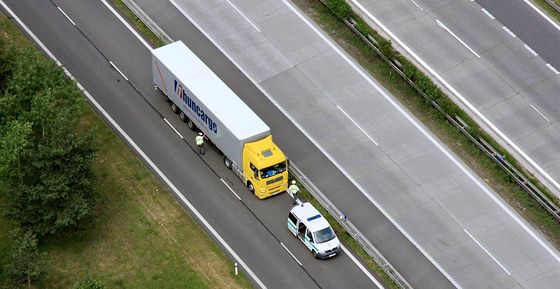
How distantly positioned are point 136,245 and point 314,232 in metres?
11.1

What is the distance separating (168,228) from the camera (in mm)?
73375

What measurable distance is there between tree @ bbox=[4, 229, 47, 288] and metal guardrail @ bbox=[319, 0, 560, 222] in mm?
29253

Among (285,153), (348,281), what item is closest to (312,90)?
(285,153)

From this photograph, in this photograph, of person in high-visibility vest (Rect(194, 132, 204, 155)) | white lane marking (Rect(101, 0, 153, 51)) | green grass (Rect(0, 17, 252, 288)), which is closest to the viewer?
green grass (Rect(0, 17, 252, 288))

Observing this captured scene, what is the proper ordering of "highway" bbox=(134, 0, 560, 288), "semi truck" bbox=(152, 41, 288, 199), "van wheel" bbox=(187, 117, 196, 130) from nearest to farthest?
1. "highway" bbox=(134, 0, 560, 288)
2. "semi truck" bbox=(152, 41, 288, 199)
3. "van wheel" bbox=(187, 117, 196, 130)

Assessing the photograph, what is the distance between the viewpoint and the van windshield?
7131 cm

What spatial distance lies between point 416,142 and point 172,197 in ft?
56.1

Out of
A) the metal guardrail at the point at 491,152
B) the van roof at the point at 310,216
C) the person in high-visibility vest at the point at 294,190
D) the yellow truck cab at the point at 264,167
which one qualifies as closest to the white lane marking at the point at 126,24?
the yellow truck cab at the point at 264,167

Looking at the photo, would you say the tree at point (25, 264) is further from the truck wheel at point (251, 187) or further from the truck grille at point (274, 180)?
the truck grille at point (274, 180)

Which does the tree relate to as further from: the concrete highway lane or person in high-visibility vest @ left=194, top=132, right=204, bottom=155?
person in high-visibility vest @ left=194, top=132, right=204, bottom=155

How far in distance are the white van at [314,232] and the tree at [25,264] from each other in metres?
15.6

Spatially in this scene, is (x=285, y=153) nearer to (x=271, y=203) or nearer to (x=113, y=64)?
(x=271, y=203)

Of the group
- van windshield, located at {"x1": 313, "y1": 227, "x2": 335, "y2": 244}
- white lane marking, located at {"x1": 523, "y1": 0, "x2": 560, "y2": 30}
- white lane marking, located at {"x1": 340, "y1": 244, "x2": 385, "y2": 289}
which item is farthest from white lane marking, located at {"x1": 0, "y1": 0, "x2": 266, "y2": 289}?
white lane marking, located at {"x1": 523, "y1": 0, "x2": 560, "y2": 30}

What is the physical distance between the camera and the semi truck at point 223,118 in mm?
74188
